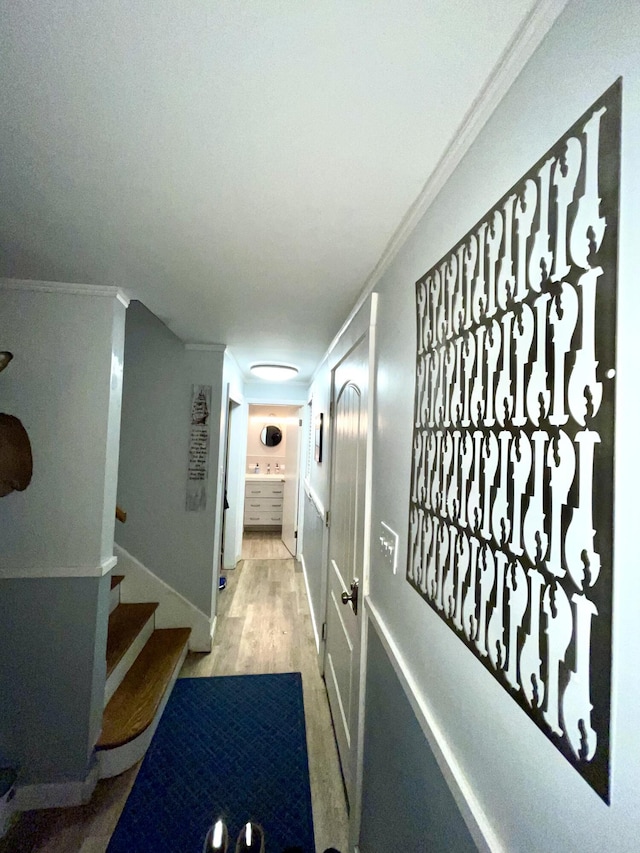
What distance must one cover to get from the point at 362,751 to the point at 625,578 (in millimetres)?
1450

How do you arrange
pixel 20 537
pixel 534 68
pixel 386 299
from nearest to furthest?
1. pixel 534 68
2. pixel 386 299
3. pixel 20 537

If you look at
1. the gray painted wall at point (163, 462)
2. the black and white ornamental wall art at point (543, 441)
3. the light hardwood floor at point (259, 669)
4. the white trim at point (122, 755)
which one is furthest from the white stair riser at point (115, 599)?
the black and white ornamental wall art at point (543, 441)

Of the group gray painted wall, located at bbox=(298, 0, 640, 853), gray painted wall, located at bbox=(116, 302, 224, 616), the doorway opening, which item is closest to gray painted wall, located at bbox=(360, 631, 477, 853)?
gray painted wall, located at bbox=(298, 0, 640, 853)

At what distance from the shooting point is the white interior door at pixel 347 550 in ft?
4.98

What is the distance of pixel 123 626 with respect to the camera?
235 centimetres

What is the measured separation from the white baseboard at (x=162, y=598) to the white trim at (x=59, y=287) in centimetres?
184

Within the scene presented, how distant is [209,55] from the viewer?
64cm

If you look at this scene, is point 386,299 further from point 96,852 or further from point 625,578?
point 96,852

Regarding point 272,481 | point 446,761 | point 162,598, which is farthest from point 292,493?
point 446,761

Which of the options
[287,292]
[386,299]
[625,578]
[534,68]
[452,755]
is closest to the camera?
[625,578]

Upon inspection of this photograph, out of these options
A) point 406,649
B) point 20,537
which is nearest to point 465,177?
point 406,649

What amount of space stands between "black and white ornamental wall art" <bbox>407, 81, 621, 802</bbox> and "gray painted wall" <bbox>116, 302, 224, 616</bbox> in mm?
2299

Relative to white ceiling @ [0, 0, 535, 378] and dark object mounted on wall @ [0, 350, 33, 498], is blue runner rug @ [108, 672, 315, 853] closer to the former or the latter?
dark object mounted on wall @ [0, 350, 33, 498]

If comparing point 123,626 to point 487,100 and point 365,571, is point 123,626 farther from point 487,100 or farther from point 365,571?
point 487,100
